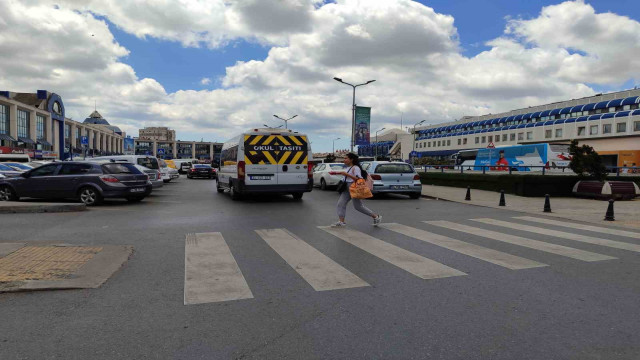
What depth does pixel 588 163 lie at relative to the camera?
56.2 feet

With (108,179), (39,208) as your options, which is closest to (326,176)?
(108,179)

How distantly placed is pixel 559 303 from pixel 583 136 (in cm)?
6770

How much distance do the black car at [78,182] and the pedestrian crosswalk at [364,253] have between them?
21.7ft

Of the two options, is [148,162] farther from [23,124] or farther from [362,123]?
[23,124]

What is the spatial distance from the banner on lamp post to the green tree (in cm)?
1862

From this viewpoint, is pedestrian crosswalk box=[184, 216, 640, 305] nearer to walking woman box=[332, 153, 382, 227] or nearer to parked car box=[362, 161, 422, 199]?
walking woman box=[332, 153, 382, 227]

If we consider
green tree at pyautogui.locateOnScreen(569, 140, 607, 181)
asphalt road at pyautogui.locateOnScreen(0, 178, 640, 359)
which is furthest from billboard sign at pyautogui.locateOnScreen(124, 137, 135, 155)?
asphalt road at pyautogui.locateOnScreen(0, 178, 640, 359)

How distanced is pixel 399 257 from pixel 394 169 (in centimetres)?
1076

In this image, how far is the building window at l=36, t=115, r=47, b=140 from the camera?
72562mm

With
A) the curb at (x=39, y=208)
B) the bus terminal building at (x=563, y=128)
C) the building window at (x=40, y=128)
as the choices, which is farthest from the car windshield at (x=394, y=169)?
the building window at (x=40, y=128)

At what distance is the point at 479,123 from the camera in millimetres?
92188

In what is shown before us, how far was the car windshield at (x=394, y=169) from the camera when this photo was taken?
54.1 feet

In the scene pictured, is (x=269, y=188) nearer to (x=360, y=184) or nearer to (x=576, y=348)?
(x=360, y=184)

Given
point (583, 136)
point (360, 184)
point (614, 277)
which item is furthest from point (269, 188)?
point (583, 136)
